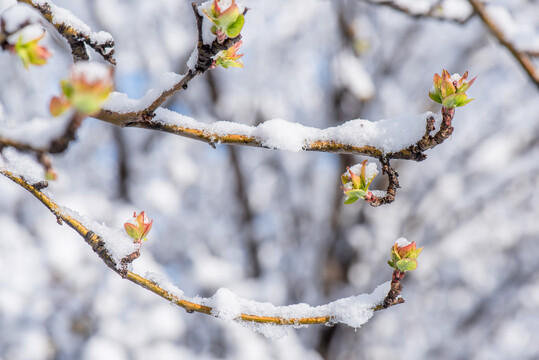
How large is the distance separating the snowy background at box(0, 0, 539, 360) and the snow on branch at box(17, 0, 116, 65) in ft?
8.41

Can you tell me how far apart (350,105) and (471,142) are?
4.50 ft

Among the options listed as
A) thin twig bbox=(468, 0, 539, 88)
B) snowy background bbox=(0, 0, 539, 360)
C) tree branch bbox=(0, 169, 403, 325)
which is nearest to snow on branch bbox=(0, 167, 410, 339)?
tree branch bbox=(0, 169, 403, 325)

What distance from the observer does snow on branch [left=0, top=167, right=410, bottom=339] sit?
28.1 inches

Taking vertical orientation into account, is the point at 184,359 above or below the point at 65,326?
below

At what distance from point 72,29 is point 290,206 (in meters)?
3.93

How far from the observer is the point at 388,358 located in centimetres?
449

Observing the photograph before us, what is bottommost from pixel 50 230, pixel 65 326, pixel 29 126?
pixel 29 126

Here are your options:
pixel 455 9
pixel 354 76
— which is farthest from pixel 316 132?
pixel 354 76

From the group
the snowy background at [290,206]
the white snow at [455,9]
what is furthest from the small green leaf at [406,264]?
the snowy background at [290,206]

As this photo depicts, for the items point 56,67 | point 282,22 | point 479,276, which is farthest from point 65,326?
point 479,276

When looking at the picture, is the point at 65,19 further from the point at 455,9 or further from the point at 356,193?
the point at 455,9

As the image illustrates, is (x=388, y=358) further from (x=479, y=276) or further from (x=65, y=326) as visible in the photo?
(x=65, y=326)

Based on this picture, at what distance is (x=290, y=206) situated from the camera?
4.56 m

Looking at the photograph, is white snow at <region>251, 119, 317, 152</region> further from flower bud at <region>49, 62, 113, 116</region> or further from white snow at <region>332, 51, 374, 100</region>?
white snow at <region>332, 51, 374, 100</region>
